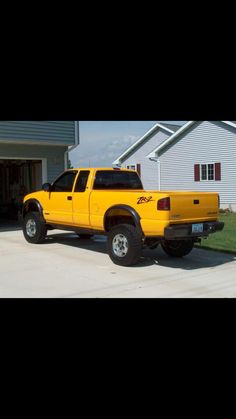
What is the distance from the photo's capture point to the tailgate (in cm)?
768

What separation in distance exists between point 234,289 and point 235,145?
Answer: 52.1 ft

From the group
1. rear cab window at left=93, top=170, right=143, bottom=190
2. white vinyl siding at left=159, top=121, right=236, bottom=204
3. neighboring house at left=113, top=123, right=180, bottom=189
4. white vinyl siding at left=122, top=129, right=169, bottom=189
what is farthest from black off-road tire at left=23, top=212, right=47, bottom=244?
neighboring house at left=113, top=123, right=180, bottom=189

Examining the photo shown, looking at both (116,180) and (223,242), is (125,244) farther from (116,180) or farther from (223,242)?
(223,242)

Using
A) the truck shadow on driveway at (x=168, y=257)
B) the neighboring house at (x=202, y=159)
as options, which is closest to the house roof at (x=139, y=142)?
the neighboring house at (x=202, y=159)

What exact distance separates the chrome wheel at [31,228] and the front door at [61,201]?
55 cm

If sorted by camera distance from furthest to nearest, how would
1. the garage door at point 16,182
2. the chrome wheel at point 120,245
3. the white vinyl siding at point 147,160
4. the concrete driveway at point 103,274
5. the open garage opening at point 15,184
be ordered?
the white vinyl siding at point 147,160
the garage door at point 16,182
the open garage opening at point 15,184
the chrome wheel at point 120,245
the concrete driveway at point 103,274

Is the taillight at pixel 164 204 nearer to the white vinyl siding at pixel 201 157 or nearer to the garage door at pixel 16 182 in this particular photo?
the garage door at pixel 16 182

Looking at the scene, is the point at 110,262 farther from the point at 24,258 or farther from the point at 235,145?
the point at 235,145

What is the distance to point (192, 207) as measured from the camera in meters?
8.02

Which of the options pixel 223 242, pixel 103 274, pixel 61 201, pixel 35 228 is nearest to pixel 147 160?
pixel 223 242

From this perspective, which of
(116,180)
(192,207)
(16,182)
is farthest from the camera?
(16,182)

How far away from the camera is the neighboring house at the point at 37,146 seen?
1408 centimetres

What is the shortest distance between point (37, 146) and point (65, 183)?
5538mm
